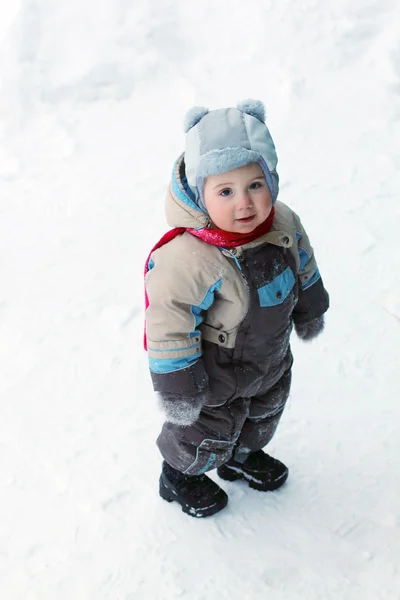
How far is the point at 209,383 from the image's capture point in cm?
203

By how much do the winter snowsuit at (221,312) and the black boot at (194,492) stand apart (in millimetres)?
164

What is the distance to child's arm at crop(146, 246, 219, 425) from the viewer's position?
1853 millimetres

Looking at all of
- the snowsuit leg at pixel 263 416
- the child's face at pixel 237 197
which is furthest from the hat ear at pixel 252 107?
the snowsuit leg at pixel 263 416

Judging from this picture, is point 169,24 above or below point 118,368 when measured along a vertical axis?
above

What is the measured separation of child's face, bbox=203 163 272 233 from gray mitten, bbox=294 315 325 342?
1.74 ft

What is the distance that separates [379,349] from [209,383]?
3.62 ft

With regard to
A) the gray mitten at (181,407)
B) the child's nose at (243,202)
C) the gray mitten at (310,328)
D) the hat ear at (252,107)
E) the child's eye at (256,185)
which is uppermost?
the hat ear at (252,107)

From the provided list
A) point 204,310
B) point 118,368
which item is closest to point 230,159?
point 204,310

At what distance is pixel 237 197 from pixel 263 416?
80cm

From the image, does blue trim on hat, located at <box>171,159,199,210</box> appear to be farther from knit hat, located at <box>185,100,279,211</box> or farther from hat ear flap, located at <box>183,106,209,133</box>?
hat ear flap, located at <box>183,106,209,133</box>

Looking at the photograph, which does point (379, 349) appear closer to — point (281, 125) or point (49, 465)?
point (49, 465)

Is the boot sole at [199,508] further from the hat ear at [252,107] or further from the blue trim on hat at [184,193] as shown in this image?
the hat ear at [252,107]

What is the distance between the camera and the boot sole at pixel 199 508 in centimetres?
231

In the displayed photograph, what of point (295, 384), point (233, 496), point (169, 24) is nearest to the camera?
point (233, 496)
